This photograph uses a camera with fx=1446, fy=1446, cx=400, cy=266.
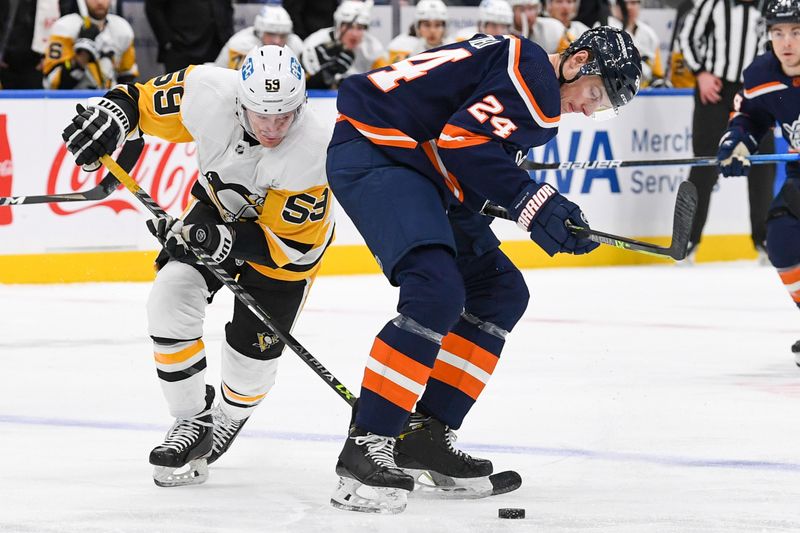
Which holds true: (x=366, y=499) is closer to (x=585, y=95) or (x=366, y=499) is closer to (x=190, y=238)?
(x=190, y=238)

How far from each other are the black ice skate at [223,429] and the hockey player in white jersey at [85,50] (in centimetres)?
434

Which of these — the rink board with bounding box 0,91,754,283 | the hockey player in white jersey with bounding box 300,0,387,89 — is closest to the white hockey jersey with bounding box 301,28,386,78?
the hockey player in white jersey with bounding box 300,0,387,89

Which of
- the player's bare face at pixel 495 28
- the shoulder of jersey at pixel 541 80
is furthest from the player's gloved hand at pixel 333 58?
the shoulder of jersey at pixel 541 80

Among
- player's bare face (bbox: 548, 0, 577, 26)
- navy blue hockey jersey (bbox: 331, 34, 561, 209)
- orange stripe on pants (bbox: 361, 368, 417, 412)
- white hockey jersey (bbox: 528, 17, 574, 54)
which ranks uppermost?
navy blue hockey jersey (bbox: 331, 34, 561, 209)

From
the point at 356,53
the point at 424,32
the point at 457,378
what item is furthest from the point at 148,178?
the point at 457,378

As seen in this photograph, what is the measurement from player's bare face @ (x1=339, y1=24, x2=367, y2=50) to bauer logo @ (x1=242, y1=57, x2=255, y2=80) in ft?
16.1

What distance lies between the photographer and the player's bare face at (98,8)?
7.67 meters

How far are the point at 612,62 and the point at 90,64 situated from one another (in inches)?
202

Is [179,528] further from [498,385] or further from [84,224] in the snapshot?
[84,224]

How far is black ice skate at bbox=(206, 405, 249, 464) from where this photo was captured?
3.53 m

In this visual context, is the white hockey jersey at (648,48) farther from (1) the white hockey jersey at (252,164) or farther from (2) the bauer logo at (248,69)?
(2) the bauer logo at (248,69)

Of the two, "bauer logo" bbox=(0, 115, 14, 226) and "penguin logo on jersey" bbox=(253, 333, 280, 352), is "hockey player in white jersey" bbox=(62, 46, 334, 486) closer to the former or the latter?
"penguin logo on jersey" bbox=(253, 333, 280, 352)

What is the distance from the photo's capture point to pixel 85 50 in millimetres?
7621

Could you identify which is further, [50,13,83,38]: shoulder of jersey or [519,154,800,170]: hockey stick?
[50,13,83,38]: shoulder of jersey
